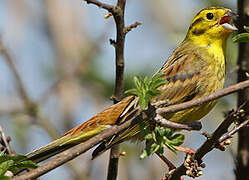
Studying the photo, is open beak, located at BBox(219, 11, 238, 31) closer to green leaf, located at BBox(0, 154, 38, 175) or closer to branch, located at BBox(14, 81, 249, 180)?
branch, located at BBox(14, 81, 249, 180)

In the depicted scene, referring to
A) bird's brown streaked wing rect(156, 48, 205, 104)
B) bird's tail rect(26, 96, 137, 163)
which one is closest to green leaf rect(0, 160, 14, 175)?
bird's tail rect(26, 96, 137, 163)

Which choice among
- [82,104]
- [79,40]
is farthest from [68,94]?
[79,40]

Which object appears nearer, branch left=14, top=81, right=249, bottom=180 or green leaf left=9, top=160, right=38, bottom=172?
branch left=14, top=81, right=249, bottom=180

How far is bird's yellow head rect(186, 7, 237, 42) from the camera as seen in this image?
4.39 meters

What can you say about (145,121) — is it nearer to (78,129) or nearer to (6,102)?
(78,129)

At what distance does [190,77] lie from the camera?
14.1ft

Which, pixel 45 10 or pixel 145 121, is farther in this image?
pixel 45 10

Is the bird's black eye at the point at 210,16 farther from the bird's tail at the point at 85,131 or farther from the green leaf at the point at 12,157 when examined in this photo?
the green leaf at the point at 12,157

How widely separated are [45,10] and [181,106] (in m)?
6.38

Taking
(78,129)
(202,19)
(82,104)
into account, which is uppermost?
(202,19)

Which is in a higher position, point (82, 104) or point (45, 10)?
point (45, 10)

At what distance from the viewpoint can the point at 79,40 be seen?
7.96 metres

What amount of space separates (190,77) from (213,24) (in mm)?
637

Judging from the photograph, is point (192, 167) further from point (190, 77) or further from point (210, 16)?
point (210, 16)
